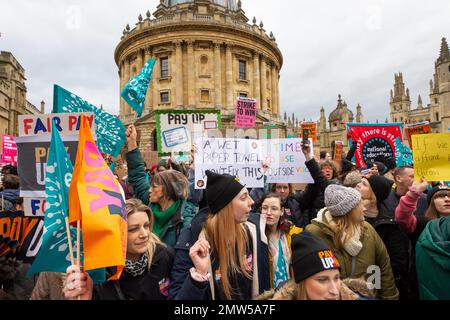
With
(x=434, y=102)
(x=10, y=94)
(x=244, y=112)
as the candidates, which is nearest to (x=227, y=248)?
(x=244, y=112)

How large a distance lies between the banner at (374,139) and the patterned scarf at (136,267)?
25.0 feet

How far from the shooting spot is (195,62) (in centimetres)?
3712

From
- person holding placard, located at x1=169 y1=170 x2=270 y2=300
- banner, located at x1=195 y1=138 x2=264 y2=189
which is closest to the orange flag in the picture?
person holding placard, located at x1=169 y1=170 x2=270 y2=300

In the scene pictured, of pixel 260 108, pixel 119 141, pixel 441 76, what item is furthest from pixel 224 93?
pixel 441 76

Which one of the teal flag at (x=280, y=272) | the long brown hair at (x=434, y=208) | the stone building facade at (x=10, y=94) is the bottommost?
the teal flag at (x=280, y=272)

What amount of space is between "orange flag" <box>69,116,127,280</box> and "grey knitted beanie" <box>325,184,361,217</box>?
6.68 feet

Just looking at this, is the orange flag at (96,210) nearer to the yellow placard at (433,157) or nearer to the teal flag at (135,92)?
the yellow placard at (433,157)

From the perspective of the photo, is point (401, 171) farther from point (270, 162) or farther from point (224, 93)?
point (224, 93)

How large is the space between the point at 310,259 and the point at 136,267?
137 cm

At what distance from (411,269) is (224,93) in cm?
3507

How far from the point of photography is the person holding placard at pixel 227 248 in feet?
8.94

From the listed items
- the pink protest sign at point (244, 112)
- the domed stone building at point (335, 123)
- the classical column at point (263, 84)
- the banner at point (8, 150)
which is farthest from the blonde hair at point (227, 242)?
the domed stone building at point (335, 123)

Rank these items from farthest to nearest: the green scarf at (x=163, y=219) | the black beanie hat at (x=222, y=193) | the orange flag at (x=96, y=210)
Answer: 1. the green scarf at (x=163, y=219)
2. the black beanie hat at (x=222, y=193)
3. the orange flag at (x=96, y=210)

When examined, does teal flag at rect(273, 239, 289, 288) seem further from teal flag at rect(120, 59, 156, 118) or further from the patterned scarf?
teal flag at rect(120, 59, 156, 118)
